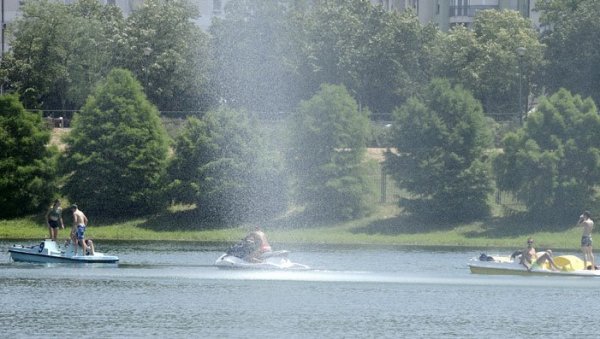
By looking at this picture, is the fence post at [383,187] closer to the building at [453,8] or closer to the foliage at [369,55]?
the foliage at [369,55]

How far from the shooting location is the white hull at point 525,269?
6438 cm

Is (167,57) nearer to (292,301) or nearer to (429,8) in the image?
(429,8)

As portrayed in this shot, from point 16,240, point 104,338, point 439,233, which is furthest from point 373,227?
point 104,338

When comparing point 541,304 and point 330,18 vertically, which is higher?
point 330,18

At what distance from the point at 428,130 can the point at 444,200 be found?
4.62 meters

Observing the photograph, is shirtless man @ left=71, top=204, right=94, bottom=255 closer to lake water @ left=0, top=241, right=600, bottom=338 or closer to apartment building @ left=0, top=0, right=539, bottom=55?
lake water @ left=0, top=241, right=600, bottom=338

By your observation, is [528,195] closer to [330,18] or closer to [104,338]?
[330,18]

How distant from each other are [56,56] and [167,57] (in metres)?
9.08

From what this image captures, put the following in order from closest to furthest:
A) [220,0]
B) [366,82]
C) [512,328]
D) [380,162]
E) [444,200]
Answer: [512,328]
[444,200]
[380,162]
[366,82]
[220,0]

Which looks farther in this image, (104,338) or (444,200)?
(444,200)

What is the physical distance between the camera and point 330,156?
318 ft

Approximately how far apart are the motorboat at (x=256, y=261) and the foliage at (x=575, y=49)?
5578 centimetres

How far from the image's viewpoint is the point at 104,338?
44.1 meters

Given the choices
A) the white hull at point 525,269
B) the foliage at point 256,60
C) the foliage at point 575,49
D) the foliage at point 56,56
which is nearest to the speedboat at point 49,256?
the white hull at point 525,269
